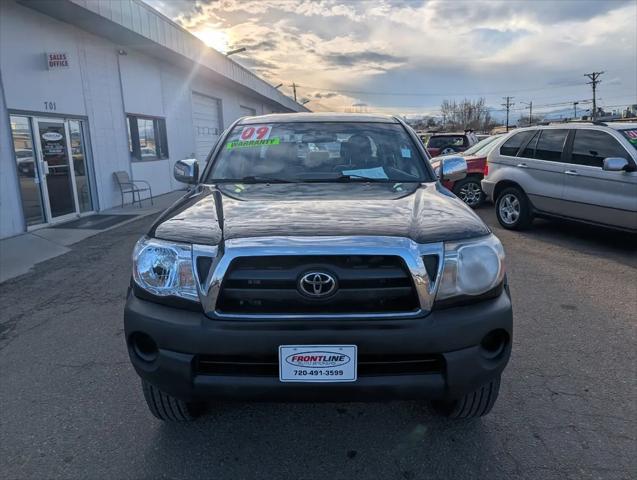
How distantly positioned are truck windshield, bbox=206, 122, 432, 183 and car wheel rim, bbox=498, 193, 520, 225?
5.07 m

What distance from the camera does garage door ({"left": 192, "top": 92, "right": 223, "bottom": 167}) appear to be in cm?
1858

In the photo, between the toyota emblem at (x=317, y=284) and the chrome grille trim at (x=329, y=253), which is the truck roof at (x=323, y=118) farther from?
the toyota emblem at (x=317, y=284)

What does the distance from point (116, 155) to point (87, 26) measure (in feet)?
10.1

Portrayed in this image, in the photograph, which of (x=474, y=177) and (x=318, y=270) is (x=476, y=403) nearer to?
(x=318, y=270)

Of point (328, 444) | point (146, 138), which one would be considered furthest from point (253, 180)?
point (146, 138)

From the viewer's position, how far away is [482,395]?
2447mm

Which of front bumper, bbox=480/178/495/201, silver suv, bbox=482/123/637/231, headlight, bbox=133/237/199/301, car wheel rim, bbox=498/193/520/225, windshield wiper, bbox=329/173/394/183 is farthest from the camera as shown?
front bumper, bbox=480/178/495/201

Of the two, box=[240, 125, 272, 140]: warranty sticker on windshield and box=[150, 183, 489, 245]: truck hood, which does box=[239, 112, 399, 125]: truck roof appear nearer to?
box=[240, 125, 272, 140]: warranty sticker on windshield

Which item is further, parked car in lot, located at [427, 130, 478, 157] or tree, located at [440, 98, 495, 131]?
tree, located at [440, 98, 495, 131]

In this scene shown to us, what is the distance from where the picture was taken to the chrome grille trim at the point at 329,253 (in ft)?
6.75

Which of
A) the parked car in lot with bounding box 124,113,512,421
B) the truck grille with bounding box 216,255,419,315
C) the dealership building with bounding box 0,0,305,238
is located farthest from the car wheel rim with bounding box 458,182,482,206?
the truck grille with bounding box 216,255,419,315

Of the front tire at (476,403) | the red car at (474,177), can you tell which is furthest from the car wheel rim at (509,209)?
the front tire at (476,403)

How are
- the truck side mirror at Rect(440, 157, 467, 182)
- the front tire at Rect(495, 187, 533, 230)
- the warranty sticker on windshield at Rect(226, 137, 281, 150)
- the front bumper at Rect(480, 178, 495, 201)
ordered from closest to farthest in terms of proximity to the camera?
1. the warranty sticker on windshield at Rect(226, 137, 281, 150)
2. the truck side mirror at Rect(440, 157, 467, 182)
3. the front tire at Rect(495, 187, 533, 230)
4. the front bumper at Rect(480, 178, 495, 201)

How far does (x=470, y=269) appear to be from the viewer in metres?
2.15
